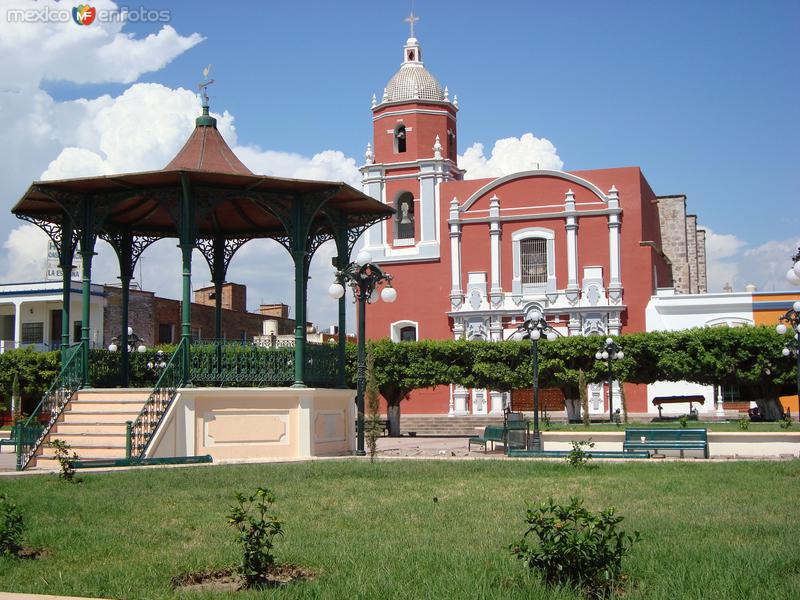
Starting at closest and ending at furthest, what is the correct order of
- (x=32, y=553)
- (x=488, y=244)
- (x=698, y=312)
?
(x=32, y=553) → (x=698, y=312) → (x=488, y=244)

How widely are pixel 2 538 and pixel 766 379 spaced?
3194cm

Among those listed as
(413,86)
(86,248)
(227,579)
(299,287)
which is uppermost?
(413,86)

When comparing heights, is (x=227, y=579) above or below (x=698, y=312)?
below

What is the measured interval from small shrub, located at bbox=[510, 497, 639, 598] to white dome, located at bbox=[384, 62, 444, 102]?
41579mm

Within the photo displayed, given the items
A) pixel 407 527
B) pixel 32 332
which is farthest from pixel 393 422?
pixel 407 527

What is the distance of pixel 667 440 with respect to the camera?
17688 millimetres

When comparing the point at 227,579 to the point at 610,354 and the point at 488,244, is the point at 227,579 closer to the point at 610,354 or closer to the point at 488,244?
the point at 610,354

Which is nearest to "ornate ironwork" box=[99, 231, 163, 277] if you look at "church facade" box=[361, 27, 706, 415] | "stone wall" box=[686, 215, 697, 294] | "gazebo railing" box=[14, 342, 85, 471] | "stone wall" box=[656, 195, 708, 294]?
"gazebo railing" box=[14, 342, 85, 471]

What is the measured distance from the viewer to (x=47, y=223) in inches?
751

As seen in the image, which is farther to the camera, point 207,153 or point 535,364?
point 535,364

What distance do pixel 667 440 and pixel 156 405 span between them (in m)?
9.26

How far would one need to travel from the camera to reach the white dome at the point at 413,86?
1820 inches

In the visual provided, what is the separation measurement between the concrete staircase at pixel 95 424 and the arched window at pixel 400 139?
3067cm

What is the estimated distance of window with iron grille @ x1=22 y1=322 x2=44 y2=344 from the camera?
152 ft
